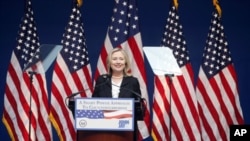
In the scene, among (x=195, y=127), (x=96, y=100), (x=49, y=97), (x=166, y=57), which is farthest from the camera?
(x=49, y=97)

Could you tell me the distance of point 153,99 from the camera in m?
6.31

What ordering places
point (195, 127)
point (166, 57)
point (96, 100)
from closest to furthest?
1. point (96, 100)
2. point (166, 57)
3. point (195, 127)

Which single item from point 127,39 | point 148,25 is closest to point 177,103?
point 127,39

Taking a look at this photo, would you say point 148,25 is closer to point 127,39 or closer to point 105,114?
point 127,39

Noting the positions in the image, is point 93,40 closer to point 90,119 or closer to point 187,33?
point 187,33

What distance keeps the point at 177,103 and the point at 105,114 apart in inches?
101

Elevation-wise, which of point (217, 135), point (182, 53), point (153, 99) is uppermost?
point (182, 53)

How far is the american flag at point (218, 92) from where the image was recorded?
618 centimetres

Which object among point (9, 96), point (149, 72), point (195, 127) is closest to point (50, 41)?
point (9, 96)

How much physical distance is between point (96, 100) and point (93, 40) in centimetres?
328

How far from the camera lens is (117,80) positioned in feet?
15.2

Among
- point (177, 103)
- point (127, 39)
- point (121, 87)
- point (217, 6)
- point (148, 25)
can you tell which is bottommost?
point (177, 103)

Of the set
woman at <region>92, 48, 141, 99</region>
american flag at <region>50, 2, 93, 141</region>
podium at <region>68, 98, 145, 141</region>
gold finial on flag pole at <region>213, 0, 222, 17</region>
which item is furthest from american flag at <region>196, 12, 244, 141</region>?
podium at <region>68, 98, 145, 141</region>

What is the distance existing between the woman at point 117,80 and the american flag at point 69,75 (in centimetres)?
159
